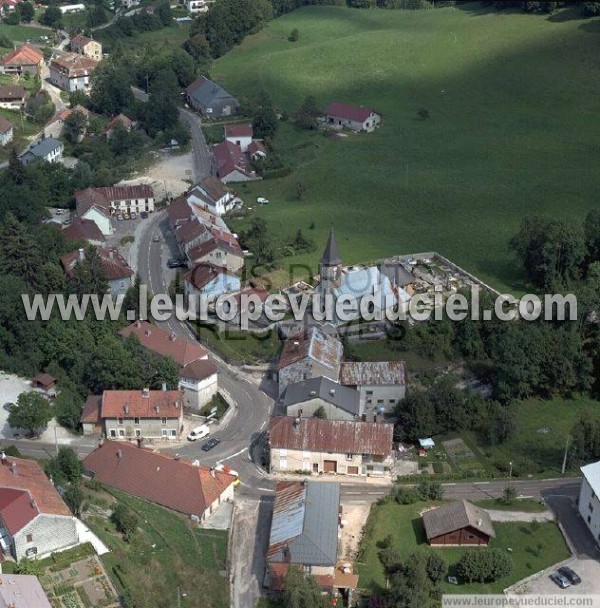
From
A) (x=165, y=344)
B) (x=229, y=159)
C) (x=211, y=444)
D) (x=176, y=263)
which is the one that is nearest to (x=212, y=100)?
(x=229, y=159)

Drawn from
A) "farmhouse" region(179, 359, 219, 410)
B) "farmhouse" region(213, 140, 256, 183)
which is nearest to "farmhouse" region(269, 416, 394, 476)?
"farmhouse" region(179, 359, 219, 410)

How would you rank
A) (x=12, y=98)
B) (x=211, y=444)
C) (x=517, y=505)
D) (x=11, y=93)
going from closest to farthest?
1. (x=517, y=505)
2. (x=211, y=444)
3. (x=12, y=98)
4. (x=11, y=93)

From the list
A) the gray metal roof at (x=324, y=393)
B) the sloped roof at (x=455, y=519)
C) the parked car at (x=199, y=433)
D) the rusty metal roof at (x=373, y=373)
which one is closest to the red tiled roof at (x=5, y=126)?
the parked car at (x=199, y=433)

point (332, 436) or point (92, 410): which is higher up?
point (332, 436)

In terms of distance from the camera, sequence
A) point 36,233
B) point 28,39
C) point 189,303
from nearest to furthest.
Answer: point 189,303, point 36,233, point 28,39

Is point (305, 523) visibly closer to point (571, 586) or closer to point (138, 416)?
point (571, 586)

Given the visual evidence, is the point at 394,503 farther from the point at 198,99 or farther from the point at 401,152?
the point at 198,99

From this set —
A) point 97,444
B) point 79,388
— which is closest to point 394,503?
point 97,444
